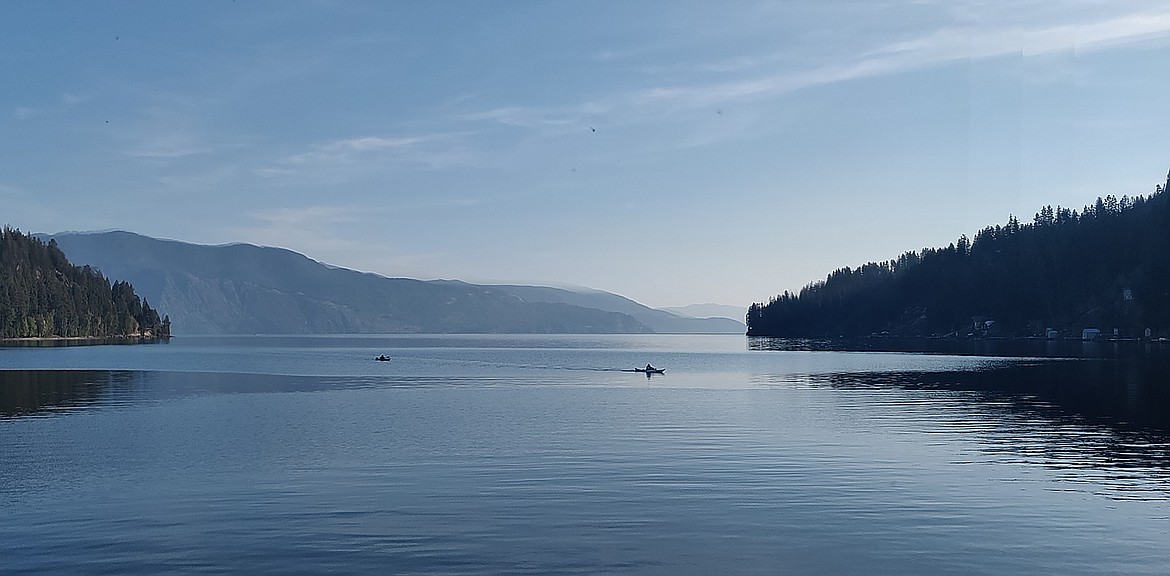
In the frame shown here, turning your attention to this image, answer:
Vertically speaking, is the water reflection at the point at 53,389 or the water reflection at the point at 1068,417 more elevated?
the water reflection at the point at 53,389

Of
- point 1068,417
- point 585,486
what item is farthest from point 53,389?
point 1068,417

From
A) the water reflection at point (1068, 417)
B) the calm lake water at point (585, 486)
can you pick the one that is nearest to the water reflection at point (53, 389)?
the calm lake water at point (585, 486)

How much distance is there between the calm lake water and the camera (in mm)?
26750

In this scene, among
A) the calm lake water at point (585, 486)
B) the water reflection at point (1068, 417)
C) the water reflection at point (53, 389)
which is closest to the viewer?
the calm lake water at point (585, 486)

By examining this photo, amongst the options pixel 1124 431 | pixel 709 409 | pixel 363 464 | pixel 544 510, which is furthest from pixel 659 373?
pixel 544 510

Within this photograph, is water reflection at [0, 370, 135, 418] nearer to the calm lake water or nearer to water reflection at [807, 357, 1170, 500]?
the calm lake water

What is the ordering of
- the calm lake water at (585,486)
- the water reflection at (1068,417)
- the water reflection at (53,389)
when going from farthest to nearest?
the water reflection at (53,389), the water reflection at (1068,417), the calm lake water at (585,486)

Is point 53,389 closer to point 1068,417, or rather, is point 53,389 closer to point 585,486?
point 585,486

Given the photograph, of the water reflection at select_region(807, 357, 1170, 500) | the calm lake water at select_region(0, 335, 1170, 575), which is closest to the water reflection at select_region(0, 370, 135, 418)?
the calm lake water at select_region(0, 335, 1170, 575)

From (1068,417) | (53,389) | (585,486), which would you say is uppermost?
(53,389)

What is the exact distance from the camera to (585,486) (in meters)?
38.2

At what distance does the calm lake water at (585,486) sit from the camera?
2675 cm

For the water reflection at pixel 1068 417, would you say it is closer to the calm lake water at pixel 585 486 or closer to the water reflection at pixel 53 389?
the calm lake water at pixel 585 486

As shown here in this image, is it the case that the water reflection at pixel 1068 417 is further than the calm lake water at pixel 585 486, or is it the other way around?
the water reflection at pixel 1068 417
